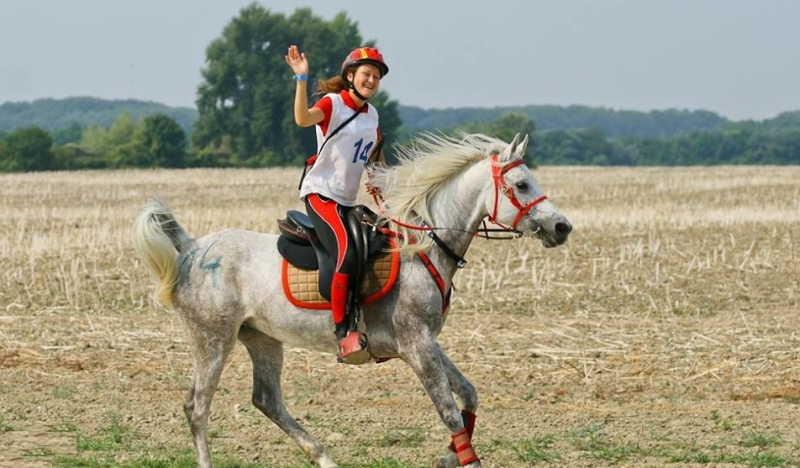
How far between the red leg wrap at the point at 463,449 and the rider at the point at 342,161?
0.79m

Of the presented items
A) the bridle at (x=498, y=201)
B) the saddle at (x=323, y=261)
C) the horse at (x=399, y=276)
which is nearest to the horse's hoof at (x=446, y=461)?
the horse at (x=399, y=276)

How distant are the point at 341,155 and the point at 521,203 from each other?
1155 mm

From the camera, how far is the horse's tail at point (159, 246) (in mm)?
8500

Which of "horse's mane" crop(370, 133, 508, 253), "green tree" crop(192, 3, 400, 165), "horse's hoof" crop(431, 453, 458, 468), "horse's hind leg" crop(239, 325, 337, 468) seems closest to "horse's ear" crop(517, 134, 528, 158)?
"horse's mane" crop(370, 133, 508, 253)

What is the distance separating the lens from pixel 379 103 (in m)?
88.5

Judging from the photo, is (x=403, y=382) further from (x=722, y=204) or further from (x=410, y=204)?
(x=722, y=204)

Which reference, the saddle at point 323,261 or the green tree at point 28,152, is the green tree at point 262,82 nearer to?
the green tree at point 28,152

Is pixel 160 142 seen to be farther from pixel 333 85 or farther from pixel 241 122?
pixel 333 85

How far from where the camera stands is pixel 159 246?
27.9 feet

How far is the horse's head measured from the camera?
7.74 m

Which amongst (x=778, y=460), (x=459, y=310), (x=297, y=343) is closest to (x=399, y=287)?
(x=297, y=343)

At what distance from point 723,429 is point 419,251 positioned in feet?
9.23

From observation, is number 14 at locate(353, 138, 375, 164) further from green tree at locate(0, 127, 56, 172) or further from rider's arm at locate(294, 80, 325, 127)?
green tree at locate(0, 127, 56, 172)

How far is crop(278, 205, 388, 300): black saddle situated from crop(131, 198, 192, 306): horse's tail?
0.76m
